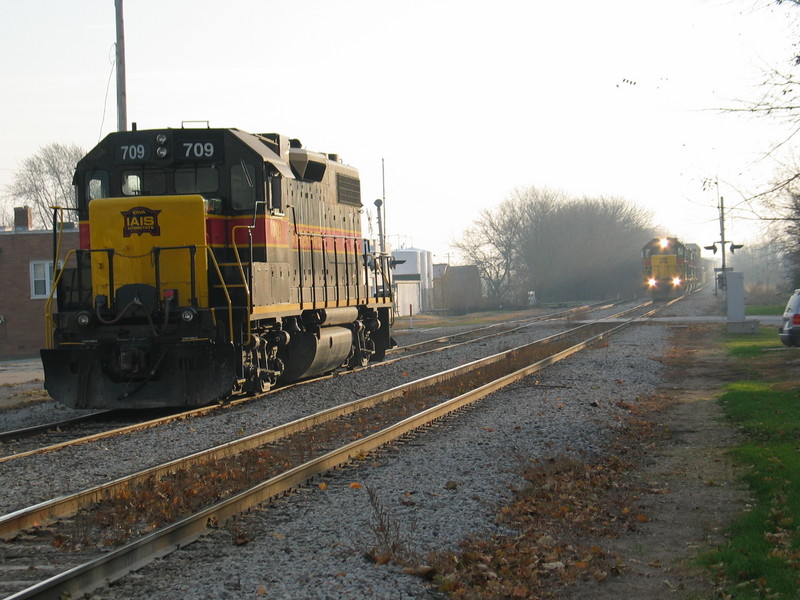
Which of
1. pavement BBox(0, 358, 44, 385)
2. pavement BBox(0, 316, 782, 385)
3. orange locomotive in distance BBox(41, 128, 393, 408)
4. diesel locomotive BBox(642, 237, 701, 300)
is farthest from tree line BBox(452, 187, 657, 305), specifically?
orange locomotive in distance BBox(41, 128, 393, 408)

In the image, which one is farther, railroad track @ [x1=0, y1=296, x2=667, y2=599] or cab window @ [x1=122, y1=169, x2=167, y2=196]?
cab window @ [x1=122, y1=169, x2=167, y2=196]

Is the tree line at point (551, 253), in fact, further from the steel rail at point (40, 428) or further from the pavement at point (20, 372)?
the steel rail at point (40, 428)

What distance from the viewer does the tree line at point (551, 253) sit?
80438mm

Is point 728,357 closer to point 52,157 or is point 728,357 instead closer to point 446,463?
point 446,463

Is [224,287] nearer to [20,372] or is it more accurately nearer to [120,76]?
[120,76]

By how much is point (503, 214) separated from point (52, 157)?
4287 centimetres

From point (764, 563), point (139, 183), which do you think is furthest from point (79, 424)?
point (764, 563)

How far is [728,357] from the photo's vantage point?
21.4 meters

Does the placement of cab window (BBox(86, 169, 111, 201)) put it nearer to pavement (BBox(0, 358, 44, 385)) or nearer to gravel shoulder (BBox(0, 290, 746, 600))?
gravel shoulder (BBox(0, 290, 746, 600))

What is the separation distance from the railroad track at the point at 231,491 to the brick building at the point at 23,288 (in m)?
24.6

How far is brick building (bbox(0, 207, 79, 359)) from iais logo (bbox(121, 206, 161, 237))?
79.5 feet

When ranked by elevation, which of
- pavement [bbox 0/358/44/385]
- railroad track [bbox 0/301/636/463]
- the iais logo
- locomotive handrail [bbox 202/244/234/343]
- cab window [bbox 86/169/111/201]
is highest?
cab window [bbox 86/169/111/201]

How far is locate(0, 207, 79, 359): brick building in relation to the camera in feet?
115

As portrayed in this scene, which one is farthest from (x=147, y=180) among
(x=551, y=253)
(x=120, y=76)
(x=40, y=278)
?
(x=551, y=253)
